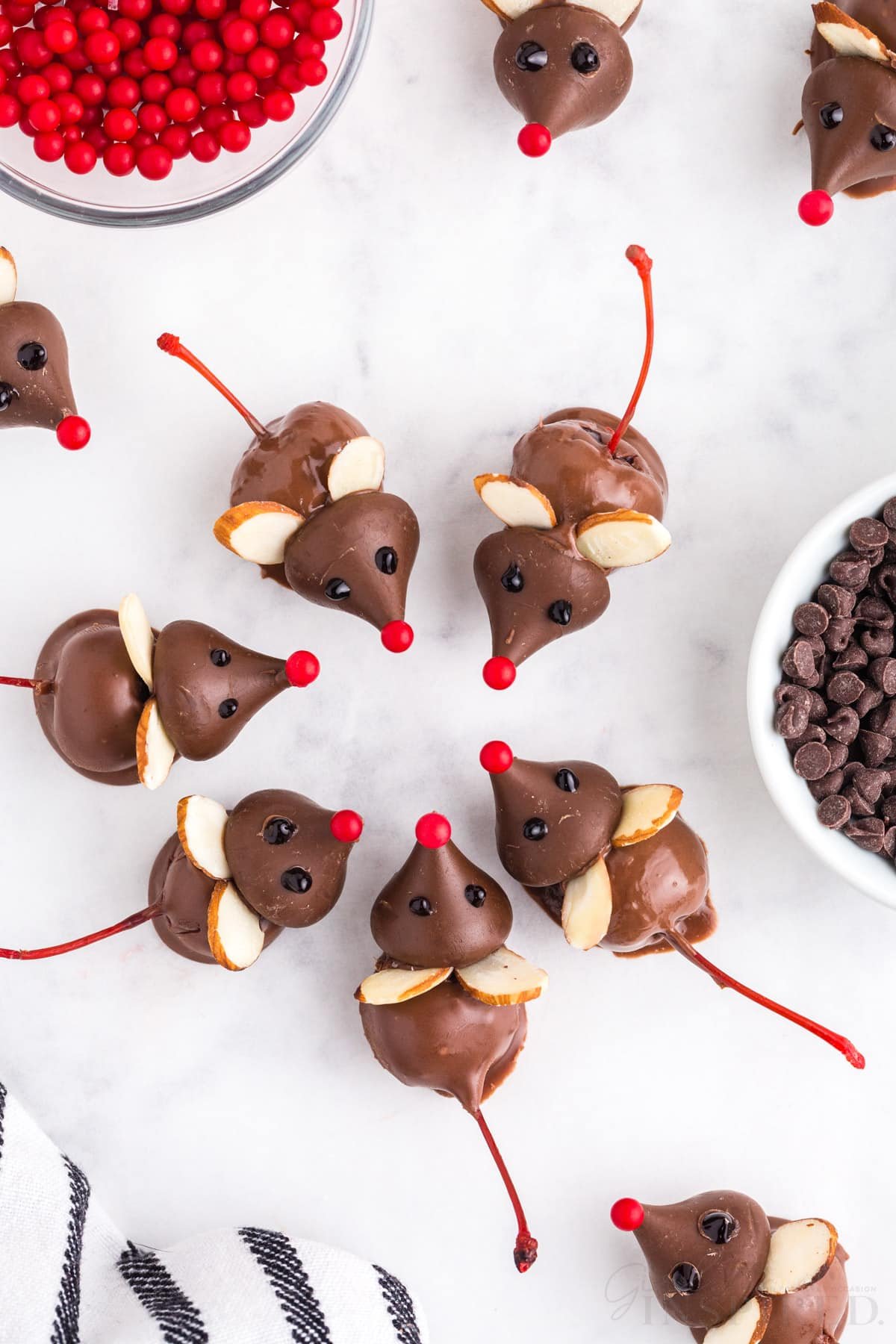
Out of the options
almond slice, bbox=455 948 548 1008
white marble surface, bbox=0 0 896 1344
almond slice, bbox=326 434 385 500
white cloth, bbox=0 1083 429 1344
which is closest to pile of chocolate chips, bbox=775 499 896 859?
white marble surface, bbox=0 0 896 1344

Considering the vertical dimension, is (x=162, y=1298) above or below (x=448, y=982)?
below

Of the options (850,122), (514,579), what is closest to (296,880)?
(514,579)

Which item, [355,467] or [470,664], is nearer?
[355,467]

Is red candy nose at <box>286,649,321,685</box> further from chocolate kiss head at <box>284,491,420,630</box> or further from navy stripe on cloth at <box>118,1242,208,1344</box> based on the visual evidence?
navy stripe on cloth at <box>118,1242,208,1344</box>

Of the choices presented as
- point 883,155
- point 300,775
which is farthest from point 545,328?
point 300,775

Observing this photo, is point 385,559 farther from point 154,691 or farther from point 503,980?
point 503,980

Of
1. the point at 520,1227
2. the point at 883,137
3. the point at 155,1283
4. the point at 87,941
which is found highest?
the point at 883,137

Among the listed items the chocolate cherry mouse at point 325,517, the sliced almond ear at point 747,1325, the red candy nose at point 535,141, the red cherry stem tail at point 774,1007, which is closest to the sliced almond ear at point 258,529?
the chocolate cherry mouse at point 325,517

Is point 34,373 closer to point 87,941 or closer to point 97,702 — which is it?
point 97,702
